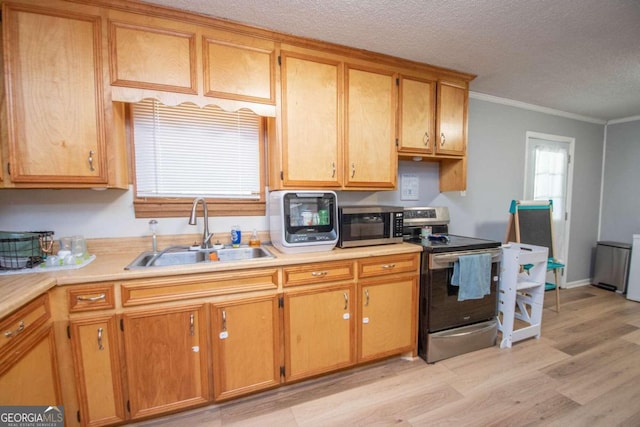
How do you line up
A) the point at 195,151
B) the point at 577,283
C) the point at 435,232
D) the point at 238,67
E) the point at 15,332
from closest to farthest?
the point at 15,332, the point at 238,67, the point at 195,151, the point at 435,232, the point at 577,283

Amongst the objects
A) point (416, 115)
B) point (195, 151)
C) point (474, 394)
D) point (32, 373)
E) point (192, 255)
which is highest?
point (416, 115)

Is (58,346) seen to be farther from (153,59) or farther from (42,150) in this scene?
(153,59)

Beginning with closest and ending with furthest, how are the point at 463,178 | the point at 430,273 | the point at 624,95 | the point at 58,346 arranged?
the point at 58,346 < the point at 430,273 < the point at 463,178 < the point at 624,95

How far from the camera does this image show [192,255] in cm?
187

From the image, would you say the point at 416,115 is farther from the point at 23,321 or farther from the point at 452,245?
the point at 23,321

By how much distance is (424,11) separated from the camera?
1575mm

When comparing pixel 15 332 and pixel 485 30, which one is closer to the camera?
pixel 15 332

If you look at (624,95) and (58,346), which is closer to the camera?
(58,346)

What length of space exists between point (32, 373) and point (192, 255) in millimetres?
904

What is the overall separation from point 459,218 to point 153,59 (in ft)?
10.3

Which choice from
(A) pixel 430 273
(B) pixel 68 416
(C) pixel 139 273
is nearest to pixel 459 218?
(A) pixel 430 273

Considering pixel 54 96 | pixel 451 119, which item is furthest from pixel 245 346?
pixel 451 119

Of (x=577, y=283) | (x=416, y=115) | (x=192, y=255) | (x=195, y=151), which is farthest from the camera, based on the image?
(x=577, y=283)

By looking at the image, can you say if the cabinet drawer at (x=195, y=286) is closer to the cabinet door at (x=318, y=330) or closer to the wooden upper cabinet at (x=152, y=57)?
the cabinet door at (x=318, y=330)
